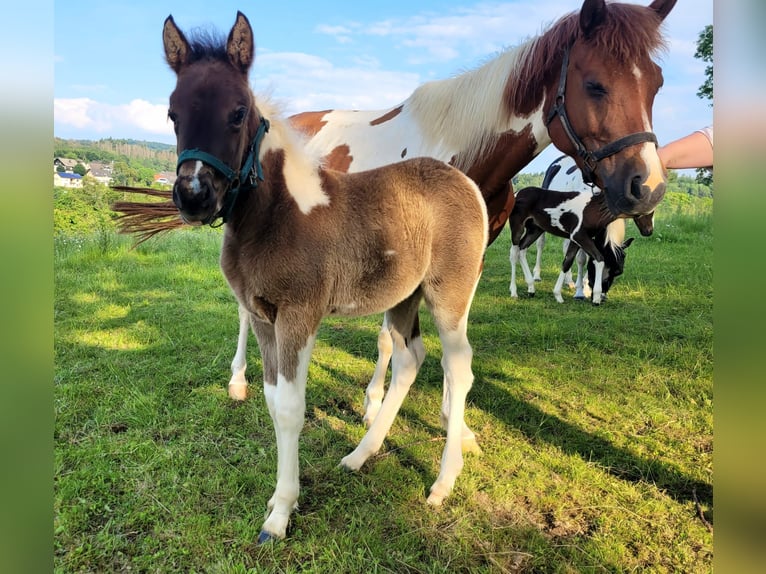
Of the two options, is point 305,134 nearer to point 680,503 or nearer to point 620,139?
point 620,139

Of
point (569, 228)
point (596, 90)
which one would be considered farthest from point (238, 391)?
point (569, 228)

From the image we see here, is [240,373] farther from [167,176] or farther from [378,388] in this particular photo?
[167,176]

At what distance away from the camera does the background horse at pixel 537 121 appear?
2.34 metres

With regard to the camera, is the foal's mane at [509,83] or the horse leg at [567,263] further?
the horse leg at [567,263]

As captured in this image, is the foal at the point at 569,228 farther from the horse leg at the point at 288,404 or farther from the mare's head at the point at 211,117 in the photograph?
the mare's head at the point at 211,117

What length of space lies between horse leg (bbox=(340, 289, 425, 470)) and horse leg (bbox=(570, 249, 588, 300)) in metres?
4.93

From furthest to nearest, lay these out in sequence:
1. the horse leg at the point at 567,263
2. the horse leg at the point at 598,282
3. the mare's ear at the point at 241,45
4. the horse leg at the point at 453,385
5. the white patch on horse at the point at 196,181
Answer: the horse leg at the point at 567,263 < the horse leg at the point at 598,282 < the horse leg at the point at 453,385 < the mare's ear at the point at 241,45 < the white patch on horse at the point at 196,181

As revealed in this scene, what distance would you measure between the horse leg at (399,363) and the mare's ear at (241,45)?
1536 millimetres

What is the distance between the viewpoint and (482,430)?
319 centimetres

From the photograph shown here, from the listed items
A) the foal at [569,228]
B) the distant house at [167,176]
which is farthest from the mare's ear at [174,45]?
the foal at [569,228]

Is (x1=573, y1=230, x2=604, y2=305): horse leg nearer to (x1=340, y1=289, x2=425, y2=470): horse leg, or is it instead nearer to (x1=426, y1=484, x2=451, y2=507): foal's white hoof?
(x1=340, y1=289, x2=425, y2=470): horse leg

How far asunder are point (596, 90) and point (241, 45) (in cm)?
185

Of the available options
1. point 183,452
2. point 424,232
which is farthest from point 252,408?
point 424,232

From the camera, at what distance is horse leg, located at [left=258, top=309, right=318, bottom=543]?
2.10 meters
